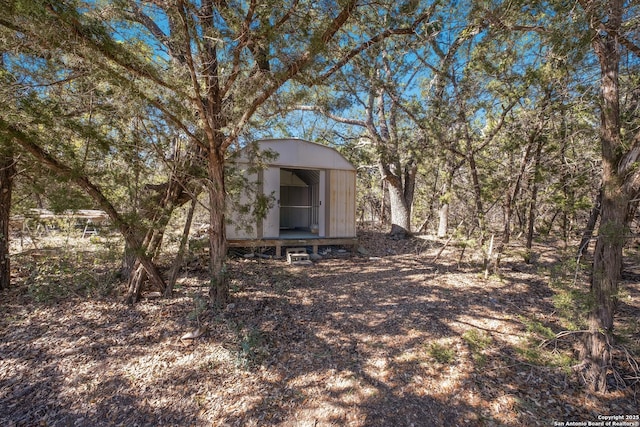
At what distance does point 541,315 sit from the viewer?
3.91 metres

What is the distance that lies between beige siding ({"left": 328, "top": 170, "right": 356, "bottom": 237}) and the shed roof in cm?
29

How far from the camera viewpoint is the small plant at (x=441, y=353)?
295 cm

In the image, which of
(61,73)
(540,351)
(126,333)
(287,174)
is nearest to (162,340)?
(126,333)

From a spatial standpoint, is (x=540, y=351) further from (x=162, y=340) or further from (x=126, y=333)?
(x=126, y=333)

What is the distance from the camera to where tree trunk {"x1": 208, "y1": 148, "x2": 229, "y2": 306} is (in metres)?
3.71

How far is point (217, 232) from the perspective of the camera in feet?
12.6

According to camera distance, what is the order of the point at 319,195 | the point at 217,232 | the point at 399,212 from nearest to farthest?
1. the point at 217,232
2. the point at 319,195
3. the point at 399,212

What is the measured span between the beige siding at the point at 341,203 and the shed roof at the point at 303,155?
29 cm

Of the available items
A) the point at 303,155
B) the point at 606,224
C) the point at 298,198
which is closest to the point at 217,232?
the point at 606,224

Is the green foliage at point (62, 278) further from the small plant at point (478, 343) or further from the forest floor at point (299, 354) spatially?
the small plant at point (478, 343)

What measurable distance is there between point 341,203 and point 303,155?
162cm

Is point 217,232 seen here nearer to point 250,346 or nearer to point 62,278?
point 250,346

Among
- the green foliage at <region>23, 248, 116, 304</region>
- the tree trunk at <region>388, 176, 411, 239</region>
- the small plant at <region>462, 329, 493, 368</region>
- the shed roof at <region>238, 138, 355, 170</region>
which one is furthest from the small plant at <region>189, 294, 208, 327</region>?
the tree trunk at <region>388, 176, 411, 239</region>

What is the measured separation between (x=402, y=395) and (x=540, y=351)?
159cm
